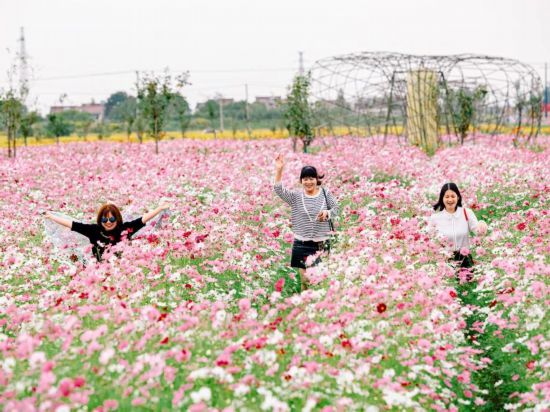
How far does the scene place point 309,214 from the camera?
277 inches

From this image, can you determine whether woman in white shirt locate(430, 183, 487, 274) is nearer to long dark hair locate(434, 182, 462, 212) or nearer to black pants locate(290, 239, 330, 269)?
long dark hair locate(434, 182, 462, 212)

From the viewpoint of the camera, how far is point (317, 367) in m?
3.84

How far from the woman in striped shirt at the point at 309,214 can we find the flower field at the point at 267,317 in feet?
0.97

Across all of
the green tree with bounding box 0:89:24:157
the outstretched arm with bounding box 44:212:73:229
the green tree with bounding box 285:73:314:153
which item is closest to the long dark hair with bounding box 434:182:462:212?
the outstretched arm with bounding box 44:212:73:229

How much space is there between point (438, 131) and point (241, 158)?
8368mm

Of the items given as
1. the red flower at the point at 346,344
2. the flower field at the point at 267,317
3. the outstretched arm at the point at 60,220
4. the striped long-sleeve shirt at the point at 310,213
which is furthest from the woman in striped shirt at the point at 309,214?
the red flower at the point at 346,344

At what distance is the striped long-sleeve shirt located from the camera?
7.05m

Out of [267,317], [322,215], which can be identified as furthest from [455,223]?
[267,317]

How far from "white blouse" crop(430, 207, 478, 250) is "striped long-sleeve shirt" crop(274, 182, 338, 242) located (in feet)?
3.75

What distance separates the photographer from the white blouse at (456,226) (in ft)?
24.1

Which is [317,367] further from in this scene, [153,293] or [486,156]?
[486,156]

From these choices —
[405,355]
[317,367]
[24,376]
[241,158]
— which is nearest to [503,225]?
[405,355]

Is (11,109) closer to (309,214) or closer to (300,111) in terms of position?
(300,111)

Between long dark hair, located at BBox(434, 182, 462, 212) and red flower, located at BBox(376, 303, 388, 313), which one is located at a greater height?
long dark hair, located at BBox(434, 182, 462, 212)
